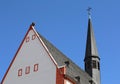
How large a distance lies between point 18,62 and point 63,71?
7.31 meters

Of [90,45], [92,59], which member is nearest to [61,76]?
[92,59]

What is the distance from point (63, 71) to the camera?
40406 mm

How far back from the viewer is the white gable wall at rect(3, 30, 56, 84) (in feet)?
136

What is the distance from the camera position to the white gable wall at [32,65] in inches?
1626

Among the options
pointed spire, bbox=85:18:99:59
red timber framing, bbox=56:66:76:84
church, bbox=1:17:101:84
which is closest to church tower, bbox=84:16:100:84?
pointed spire, bbox=85:18:99:59

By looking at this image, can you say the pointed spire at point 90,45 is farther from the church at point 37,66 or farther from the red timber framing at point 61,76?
the red timber framing at point 61,76

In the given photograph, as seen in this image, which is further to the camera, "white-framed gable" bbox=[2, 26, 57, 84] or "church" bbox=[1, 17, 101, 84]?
"white-framed gable" bbox=[2, 26, 57, 84]

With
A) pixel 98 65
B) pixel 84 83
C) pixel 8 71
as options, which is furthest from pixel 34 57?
pixel 98 65

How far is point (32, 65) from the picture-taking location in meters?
43.3

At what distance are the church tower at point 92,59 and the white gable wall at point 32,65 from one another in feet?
44.6

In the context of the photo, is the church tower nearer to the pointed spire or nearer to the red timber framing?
the pointed spire

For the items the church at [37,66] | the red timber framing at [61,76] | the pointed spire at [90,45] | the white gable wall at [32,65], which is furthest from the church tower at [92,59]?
the red timber framing at [61,76]

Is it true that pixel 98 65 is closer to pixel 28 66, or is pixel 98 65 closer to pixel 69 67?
pixel 69 67

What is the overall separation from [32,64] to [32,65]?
0.15 m
